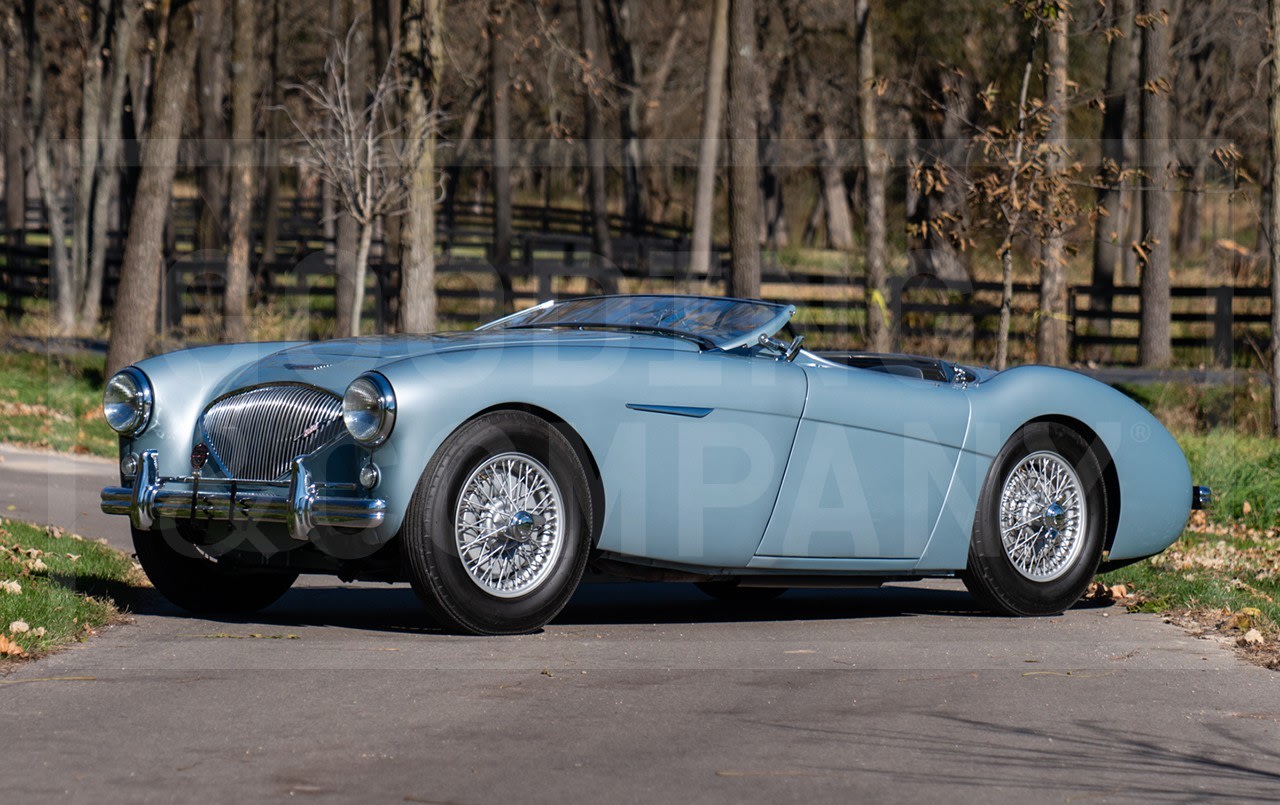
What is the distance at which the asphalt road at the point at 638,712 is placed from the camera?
4496mm

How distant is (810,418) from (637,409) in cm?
80

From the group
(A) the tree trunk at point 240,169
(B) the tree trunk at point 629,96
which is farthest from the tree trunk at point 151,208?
(B) the tree trunk at point 629,96

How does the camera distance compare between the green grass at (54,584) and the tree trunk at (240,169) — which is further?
the tree trunk at (240,169)

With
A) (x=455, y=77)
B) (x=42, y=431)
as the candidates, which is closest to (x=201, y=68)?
(x=42, y=431)

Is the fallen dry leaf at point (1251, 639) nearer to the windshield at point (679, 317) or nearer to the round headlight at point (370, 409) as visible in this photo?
the windshield at point (679, 317)

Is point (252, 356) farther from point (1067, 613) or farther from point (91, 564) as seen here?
point (1067, 613)

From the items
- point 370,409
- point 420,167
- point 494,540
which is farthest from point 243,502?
point 420,167

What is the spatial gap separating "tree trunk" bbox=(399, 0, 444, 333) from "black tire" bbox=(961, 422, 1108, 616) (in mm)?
11844

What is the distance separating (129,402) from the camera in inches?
275

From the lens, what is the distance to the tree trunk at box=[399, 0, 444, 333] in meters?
19.0

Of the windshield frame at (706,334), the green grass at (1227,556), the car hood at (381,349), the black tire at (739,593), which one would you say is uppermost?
the windshield frame at (706,334)

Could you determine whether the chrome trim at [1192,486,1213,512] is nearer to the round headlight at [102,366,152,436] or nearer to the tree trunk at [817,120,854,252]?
the round headlight at [102,366,152,436]

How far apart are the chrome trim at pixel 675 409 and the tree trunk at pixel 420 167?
12.3 metres

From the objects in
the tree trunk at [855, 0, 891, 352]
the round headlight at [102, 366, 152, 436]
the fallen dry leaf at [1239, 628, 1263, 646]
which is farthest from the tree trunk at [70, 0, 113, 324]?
the fallen dry leaf at [1239, 628, 1263, 646]
